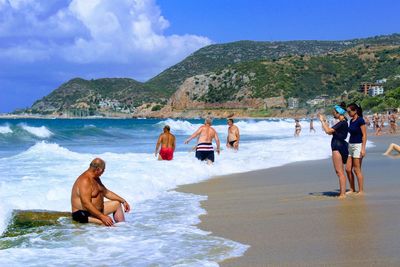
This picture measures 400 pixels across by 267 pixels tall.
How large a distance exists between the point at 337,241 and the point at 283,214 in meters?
1.78

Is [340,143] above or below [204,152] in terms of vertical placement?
above

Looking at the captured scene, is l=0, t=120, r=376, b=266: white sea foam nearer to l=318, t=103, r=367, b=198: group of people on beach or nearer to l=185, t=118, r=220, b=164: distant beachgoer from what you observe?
l=185, t=118, r=220, b=164: distant beachgoer

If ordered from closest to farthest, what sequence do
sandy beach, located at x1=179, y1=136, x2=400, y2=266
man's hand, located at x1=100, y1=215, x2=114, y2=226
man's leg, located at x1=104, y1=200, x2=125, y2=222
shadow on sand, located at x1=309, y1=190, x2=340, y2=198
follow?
sandy beach, located at x1=179, y1=136, x2=400, y2=266
man's hand, located at x1=100, y1=215, x2=114, y2=226
man's leg, located at x1=104, y1=200, x2=125, y2=222
shadow on sand, located at x1=309, y1=190, x2=340, y2=198

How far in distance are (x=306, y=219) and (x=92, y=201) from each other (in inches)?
104

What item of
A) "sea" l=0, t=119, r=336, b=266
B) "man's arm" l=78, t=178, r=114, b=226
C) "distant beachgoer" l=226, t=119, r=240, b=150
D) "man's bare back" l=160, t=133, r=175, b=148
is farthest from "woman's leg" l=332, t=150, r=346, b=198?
"distant beachgoer" l=226, t=119, r=240, b=150

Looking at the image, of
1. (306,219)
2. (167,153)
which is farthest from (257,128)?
(306,219)

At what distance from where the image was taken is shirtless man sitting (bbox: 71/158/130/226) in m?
6.70

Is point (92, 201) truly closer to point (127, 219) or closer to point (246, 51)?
point (127, 219)

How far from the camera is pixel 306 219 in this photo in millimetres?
6840

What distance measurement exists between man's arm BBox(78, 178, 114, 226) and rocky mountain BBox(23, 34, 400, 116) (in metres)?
115

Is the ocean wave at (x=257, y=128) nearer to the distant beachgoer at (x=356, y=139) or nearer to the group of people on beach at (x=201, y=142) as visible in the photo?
the group of people on beach at (x=201, y=142)

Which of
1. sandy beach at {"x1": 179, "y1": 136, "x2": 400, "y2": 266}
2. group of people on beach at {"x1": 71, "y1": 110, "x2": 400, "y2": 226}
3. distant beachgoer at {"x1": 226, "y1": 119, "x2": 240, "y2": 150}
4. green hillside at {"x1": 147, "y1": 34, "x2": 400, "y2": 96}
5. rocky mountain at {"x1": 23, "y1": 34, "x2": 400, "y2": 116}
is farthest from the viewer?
green hillside at {"x1": 147, "y1": 34, "x2": 400, "y2": 96}

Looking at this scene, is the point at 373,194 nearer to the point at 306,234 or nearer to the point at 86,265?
the point at 306,234

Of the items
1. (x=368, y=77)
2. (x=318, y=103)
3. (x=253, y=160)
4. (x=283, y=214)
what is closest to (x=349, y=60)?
(x=368, y=77)
